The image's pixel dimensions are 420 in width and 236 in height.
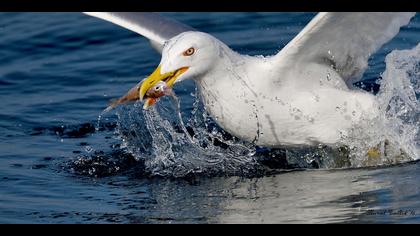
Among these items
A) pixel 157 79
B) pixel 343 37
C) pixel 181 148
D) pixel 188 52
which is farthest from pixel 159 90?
pixel 343 37

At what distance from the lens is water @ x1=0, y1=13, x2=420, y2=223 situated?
7.58 metres

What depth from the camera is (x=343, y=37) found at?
8516mm

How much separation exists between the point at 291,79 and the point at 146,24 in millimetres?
2000

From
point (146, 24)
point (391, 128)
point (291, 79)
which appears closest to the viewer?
point (291, 79)

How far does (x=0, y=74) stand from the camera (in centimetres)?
1366

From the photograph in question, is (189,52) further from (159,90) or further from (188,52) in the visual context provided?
(159,90)

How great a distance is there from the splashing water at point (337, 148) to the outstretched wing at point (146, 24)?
807mm

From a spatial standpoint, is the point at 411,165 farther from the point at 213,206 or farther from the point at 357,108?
the point at 213,206

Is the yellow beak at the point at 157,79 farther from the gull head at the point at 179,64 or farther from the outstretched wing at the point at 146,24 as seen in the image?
the outstretched wing at the point at 146,24

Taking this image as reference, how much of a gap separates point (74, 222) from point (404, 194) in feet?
7.87

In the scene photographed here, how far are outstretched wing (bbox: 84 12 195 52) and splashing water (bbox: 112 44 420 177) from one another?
81 centimetres

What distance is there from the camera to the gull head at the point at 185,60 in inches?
326
